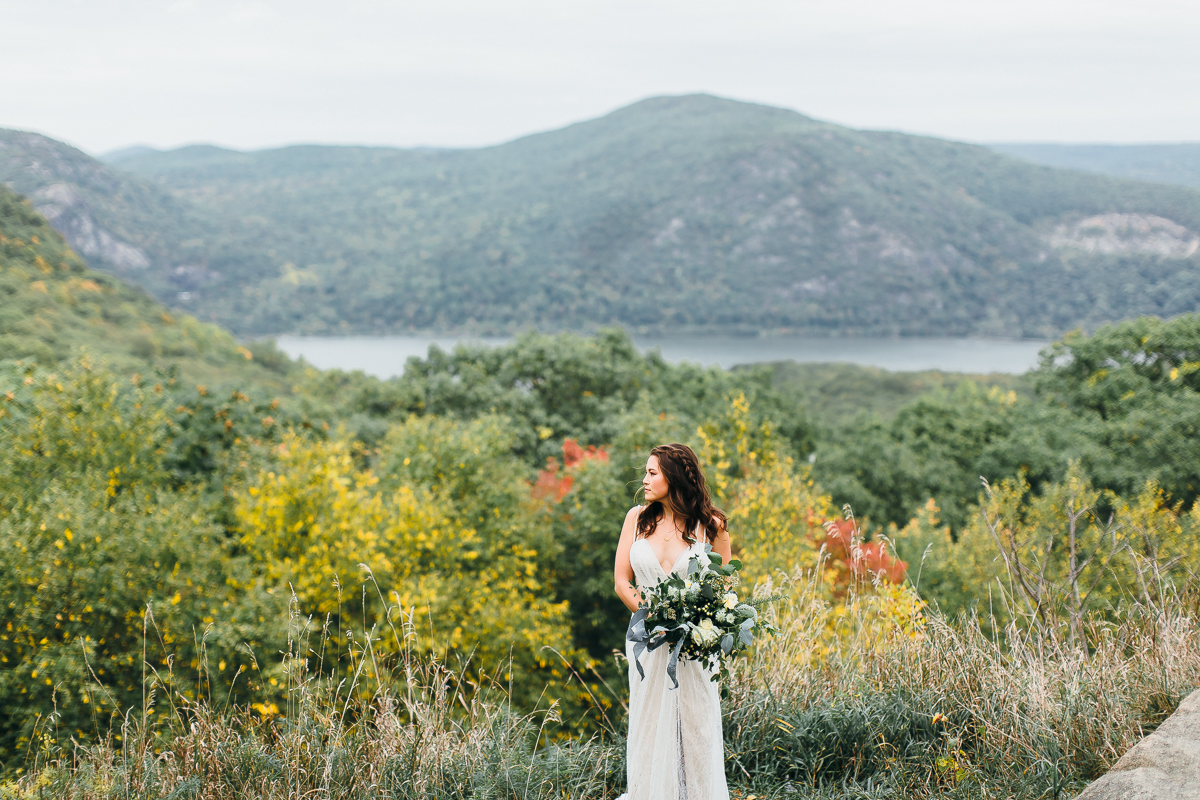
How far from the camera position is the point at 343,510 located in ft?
31.5

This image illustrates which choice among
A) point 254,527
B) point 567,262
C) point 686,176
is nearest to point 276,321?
point 567,262

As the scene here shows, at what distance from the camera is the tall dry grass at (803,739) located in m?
3.36

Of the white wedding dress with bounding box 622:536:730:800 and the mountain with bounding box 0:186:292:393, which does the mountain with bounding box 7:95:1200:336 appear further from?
the white wedding dress with bounding box 622:536:730:800

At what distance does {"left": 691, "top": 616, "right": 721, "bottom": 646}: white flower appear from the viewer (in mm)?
2941

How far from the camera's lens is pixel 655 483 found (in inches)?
129

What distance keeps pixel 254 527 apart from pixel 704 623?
8385 millimetres

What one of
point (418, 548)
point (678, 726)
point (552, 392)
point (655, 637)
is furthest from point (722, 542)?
point (552, 392)

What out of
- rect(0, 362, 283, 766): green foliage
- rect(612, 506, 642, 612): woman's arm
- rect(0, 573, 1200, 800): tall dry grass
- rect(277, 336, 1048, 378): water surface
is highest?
rect(612, 506, 642, 612): woman's arm

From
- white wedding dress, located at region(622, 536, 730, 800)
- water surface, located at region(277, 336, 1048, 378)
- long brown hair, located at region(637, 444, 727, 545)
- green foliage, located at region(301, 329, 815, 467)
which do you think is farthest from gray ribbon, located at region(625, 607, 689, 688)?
water surface, located at region(277, 336, 1048, 378)

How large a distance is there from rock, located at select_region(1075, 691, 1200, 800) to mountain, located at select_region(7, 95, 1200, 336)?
119 meters

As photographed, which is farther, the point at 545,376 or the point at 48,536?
the point at 545,376

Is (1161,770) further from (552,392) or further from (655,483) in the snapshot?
(552,392)

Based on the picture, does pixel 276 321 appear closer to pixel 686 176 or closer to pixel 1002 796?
pixel 686 176

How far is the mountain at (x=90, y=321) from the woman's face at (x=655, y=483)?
31298 mm
